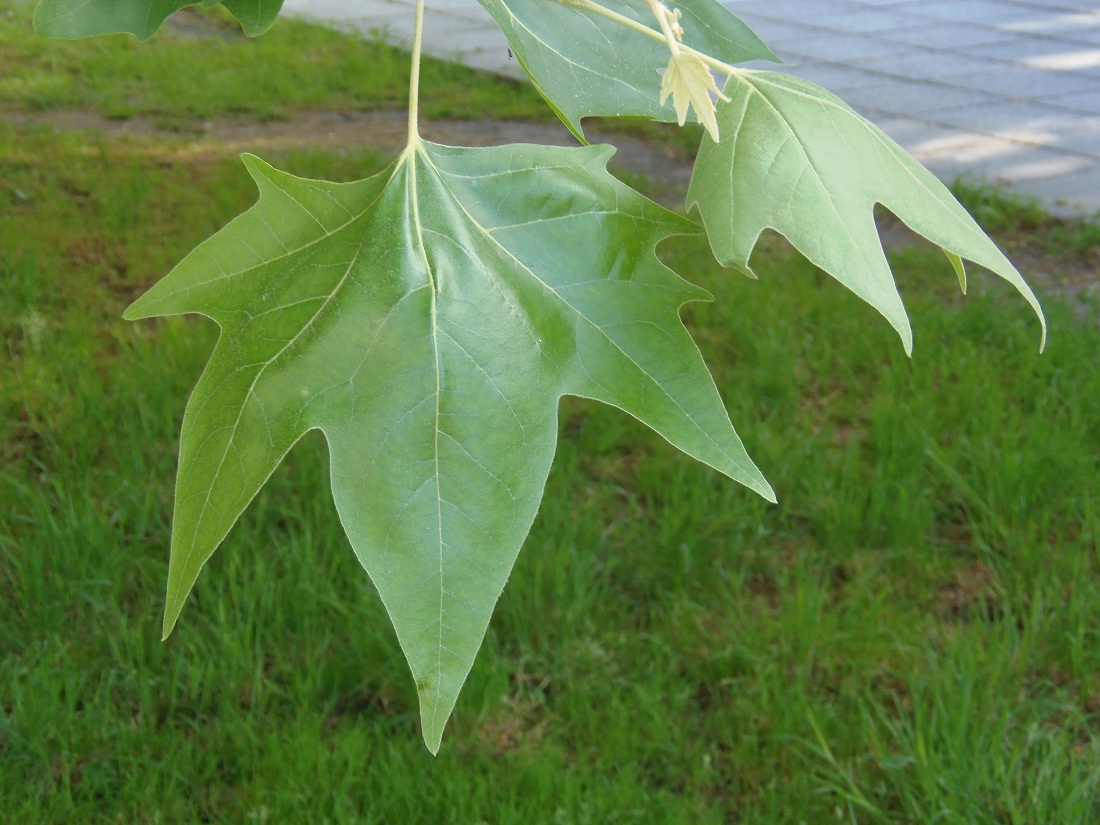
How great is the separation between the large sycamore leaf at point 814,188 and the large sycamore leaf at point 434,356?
44 millimetres

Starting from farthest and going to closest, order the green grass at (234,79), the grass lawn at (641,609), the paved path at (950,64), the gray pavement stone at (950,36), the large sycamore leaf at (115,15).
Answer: the gray pavement stone at (950,36) → the green grass at (234,79) → the paved path at (950,64) → the grass lawn at (641,609) → the large sycamore leaf at (115,15)

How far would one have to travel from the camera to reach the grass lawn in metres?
1.94

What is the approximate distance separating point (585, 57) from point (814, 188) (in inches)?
9.5

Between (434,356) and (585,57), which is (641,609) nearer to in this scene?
(585,57)

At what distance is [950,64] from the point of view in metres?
5.74


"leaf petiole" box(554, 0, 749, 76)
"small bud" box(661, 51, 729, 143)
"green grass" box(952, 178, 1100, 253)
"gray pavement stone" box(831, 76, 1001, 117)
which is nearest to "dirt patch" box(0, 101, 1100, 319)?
"green grass" box(952, 178, 1100, 253)

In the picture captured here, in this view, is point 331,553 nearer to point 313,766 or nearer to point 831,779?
point 313,766

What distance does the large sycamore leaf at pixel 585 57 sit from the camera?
836mm

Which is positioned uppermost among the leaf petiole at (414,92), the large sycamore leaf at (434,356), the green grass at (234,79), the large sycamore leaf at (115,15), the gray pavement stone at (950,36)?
the leaf petiole at (414,92)

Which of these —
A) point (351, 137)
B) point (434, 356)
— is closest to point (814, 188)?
point (434, 356)

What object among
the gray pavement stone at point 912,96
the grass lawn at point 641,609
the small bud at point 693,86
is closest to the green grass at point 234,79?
the gray pavement stone at point 912,96

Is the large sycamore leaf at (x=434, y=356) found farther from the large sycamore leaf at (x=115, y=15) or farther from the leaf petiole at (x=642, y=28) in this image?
the large sycamore leaf at (x=115, y=15)

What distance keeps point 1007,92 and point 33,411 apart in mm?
4544

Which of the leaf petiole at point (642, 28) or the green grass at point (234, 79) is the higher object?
the leaf petiole at point (642, 28)
